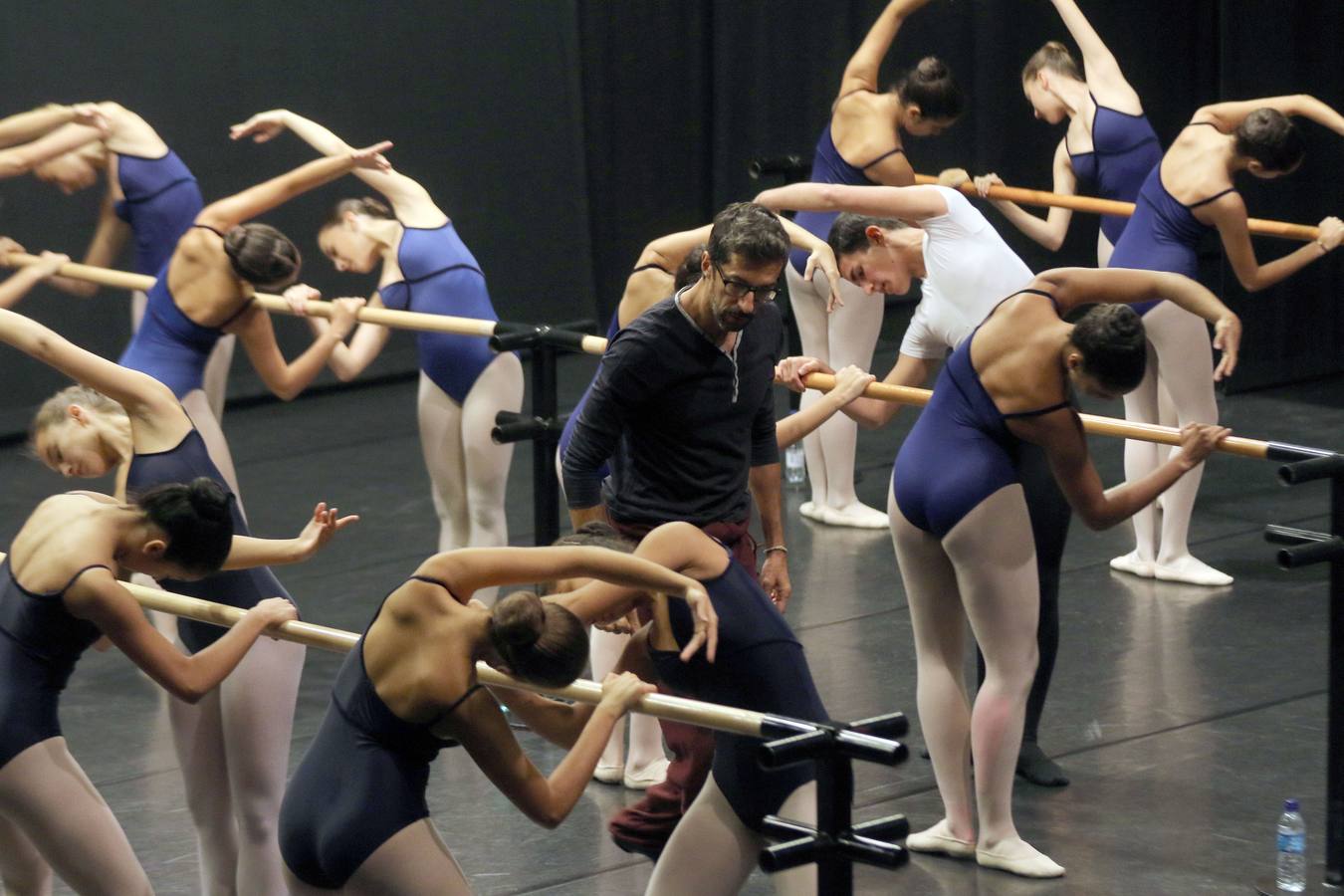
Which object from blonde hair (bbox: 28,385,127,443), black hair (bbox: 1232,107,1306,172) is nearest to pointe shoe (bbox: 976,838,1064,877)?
blonde hair (bbox: 28,385,127,443)

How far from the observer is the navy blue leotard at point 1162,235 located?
18.3 ft

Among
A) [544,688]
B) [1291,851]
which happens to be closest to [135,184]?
[544,688]

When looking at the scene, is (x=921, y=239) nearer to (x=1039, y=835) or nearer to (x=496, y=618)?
(x=1039, y=835)

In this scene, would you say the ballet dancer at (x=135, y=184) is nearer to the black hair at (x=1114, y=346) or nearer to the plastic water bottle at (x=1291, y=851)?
the black hair at (x=1114, y=346)

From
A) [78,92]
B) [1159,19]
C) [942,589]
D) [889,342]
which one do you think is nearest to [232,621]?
[942,589]

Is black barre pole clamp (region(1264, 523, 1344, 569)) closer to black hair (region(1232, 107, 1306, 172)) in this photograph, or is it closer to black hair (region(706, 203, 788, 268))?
black hair (region(706, 203, 788, 268))

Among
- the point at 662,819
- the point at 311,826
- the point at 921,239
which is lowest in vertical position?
the point at 662,819

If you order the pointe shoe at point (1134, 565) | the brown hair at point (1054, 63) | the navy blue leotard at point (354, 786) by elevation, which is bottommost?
the pointe shoe at point (1134, 565)

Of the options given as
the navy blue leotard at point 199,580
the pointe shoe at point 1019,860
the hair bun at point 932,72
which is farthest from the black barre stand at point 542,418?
the hair bun at point 932,72

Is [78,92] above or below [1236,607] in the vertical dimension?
above

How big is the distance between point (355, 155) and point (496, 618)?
2.38 metres

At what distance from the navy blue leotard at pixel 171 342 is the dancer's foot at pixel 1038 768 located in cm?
208

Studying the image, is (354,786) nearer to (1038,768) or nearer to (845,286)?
(1038,768)

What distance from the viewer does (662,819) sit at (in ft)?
11.2
